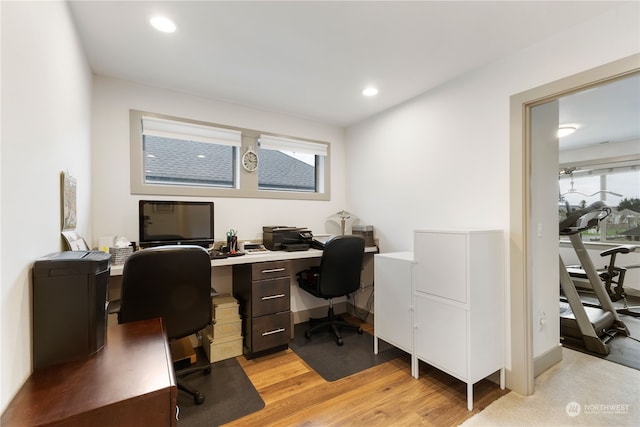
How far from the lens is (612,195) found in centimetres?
439

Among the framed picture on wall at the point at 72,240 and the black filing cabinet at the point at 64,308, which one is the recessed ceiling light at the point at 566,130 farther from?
the framed picture on wall at the point at 72,240

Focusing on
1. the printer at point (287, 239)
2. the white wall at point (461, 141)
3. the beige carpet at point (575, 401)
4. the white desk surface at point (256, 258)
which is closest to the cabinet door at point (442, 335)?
the beige carpet at point (575, 401)

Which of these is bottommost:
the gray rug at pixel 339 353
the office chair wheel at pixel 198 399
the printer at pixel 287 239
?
the gray rug at pixel 339 353

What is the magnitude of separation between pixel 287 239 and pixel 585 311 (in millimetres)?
2995

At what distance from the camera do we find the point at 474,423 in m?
1.71

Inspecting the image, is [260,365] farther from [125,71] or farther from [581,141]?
[581,141]

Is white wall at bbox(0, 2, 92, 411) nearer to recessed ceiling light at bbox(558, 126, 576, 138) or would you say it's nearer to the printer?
the printer

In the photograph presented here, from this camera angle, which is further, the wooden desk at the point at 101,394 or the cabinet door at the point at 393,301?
the cabinet door at the point at 393,301

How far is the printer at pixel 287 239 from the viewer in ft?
9.55

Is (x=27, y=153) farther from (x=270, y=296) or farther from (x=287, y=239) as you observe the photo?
(x=287, y=239)

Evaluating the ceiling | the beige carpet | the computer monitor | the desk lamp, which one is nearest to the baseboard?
the beige carpet

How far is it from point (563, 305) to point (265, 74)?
13.8 feet

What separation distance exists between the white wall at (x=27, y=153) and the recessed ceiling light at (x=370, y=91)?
2219 mm

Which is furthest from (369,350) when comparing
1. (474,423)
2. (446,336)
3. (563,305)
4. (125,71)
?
(125,71)
